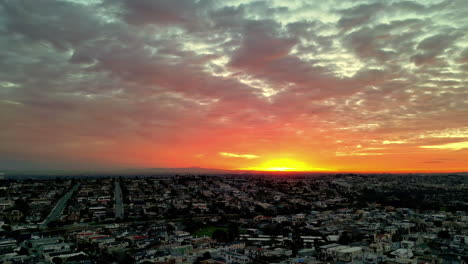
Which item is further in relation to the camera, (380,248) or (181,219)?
(181,219)

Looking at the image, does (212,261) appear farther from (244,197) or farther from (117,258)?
(244,197)

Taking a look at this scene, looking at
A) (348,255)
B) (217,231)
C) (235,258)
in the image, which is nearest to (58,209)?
(217,231)

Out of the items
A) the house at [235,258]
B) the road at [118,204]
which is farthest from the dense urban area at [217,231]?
the road at [118,204]

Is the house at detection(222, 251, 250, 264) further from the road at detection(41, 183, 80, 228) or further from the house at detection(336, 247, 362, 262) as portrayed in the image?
the road at detection(41, 183, 80, 228)

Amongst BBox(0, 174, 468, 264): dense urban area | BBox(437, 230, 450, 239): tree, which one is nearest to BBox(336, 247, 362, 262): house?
BBox(0, 174, 468, 264): dense urban area

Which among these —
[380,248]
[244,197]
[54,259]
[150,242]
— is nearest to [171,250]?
[150,242]

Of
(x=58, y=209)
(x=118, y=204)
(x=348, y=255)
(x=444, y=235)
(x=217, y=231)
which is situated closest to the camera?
(x=348, y=255)

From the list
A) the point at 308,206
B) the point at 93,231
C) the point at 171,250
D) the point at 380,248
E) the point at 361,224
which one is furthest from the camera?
the point at 308,206

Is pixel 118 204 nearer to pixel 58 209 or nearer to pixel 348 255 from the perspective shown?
pixel 58 209
